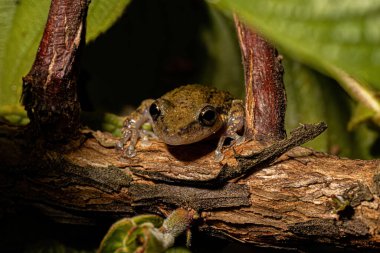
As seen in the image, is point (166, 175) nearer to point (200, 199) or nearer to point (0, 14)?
point (200, 199)

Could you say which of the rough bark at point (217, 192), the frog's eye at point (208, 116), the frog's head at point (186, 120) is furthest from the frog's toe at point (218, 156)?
the frog's eye at point (208, 116)

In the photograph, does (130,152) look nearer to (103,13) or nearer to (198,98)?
(103,13)

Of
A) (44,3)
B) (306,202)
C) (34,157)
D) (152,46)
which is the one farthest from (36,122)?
(152,46)

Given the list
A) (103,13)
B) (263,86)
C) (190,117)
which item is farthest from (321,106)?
(103,13)

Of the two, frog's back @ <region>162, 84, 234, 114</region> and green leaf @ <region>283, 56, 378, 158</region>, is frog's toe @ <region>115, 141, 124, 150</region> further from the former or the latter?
green leaf @ <region>283, 56, 378, 158</region>

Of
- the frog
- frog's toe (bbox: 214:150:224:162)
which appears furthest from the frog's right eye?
frog's toe (bbox: 214:150:224:162)

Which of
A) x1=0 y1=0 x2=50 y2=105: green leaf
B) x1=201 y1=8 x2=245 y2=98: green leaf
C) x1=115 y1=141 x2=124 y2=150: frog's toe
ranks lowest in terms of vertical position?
x1=115 y1=141 x2=124 y2=150: frog's toe
